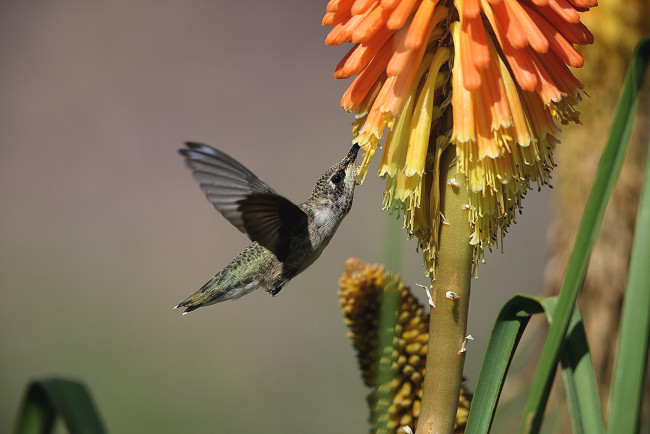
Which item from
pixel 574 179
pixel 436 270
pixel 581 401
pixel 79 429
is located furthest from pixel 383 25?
pixel 574 179

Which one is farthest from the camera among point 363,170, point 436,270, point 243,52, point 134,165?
point 243,52

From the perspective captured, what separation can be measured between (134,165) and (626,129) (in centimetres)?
878

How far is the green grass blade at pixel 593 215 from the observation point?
1.29 m

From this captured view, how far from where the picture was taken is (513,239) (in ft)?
29.1

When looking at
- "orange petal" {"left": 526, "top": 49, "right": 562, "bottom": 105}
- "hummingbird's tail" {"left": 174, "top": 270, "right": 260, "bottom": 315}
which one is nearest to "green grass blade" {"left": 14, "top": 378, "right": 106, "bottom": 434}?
"orange petal" {"left": 526, "top": 49, "right": 562, "bottom": 105}

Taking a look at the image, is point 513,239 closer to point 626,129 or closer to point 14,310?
point 14,310

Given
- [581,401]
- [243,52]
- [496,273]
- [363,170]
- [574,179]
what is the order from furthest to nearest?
[243,52] < [496,273] < [574,179] < [363,170] < [581,401]

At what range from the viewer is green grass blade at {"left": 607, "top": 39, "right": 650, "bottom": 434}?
1243 millimetres

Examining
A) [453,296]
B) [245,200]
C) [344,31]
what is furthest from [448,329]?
[245,200]

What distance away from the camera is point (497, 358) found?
155 centimetres

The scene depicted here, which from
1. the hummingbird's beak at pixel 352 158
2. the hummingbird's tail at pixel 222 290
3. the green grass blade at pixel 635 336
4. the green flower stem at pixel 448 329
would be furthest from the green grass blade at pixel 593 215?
the hummingbird's tail at pixel 222 290

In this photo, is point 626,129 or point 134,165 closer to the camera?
point 626,129

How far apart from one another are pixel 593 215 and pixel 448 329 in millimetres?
514

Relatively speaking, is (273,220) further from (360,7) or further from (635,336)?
(635,336)
